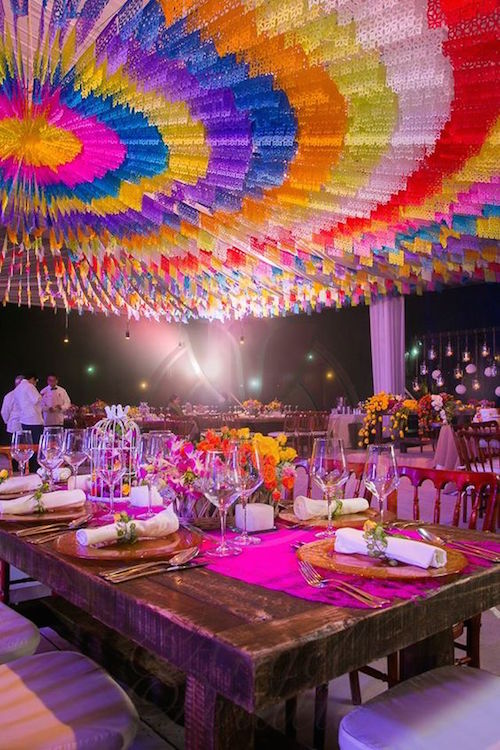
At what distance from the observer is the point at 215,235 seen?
355 centimetres

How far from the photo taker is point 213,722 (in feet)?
3.70

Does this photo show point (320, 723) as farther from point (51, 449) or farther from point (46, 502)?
point (51, 449)

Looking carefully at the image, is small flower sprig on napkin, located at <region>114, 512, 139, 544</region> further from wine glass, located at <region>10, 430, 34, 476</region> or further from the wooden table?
wine glass, located at <region>10, 430, 34, 476</region>

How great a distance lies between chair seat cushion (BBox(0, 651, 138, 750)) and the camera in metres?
1.32

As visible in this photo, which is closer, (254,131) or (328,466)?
(328,466)

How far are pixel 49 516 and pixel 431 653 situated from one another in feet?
4.03

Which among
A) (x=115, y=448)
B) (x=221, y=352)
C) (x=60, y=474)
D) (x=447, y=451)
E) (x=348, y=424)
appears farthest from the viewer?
(x=221, y=352)

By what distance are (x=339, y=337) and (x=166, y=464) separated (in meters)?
14.0

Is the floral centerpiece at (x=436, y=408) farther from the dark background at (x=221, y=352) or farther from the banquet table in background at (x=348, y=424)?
the dark background at (x=221, y=352)

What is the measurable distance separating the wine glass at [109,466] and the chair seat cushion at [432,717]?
3.19ft

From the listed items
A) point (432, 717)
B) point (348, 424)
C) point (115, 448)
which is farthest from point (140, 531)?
point (348, 424)

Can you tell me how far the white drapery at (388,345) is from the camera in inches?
475

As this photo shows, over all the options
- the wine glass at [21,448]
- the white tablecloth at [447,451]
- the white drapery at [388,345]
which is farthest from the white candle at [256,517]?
the white drapery at [388,345]

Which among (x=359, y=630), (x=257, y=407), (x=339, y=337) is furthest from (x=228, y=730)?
(x=339, y=337)
